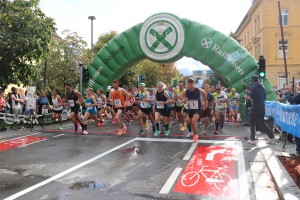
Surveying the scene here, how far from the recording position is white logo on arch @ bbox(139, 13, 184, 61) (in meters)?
16.1

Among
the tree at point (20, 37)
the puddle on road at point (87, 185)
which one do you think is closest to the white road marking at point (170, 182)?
the puddle on road at point (87, 185)

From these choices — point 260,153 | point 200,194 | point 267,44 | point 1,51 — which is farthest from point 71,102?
point 267,44

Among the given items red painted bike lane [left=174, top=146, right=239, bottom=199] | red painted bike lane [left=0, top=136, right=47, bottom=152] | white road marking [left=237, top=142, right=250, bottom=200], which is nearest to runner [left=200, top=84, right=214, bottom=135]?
→ red painted bike lane [left=174, top=146, right=239, bottom=199]

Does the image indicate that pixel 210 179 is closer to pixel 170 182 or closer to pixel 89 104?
pixel 170 182

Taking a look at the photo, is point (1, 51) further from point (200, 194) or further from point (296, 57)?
point (296, 57)

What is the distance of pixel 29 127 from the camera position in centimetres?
1405

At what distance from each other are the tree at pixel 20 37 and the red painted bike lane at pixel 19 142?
430 centimetres

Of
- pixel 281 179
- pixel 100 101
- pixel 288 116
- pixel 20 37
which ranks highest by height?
pixel 20 37

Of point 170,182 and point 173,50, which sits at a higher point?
point 173,50

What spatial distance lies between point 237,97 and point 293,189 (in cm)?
1015

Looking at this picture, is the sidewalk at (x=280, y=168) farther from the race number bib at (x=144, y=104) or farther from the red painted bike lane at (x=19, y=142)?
the red painted bike lane at (x=19, y=142)

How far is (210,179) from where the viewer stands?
586cm

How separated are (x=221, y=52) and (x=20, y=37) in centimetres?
919

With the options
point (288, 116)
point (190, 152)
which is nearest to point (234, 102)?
point (288, 116)
